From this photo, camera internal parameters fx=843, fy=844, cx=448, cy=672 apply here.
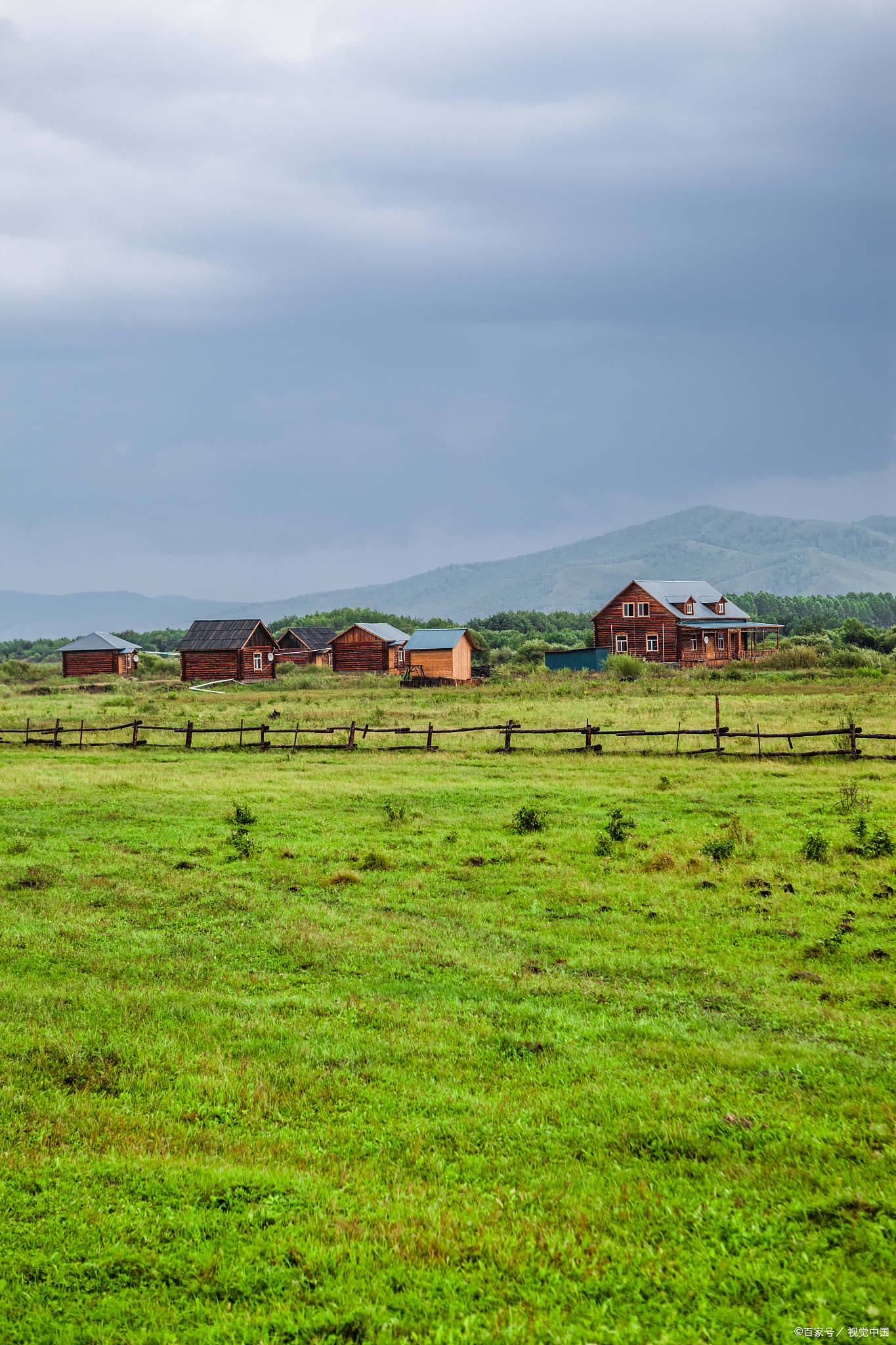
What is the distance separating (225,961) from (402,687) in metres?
53.6

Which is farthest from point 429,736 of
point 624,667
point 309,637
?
point 309,637

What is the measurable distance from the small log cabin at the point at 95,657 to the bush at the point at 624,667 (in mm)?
48590

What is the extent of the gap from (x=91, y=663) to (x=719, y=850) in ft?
272

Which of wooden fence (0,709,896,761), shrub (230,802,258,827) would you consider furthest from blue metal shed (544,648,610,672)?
shrub (230,802,258,827)

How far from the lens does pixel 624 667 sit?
216ft

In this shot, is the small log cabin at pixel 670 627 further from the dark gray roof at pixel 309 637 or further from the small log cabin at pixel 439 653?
the dark gray roof at pixel 309 637

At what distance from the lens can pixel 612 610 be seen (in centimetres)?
7681

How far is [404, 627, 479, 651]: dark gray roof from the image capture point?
231 ft

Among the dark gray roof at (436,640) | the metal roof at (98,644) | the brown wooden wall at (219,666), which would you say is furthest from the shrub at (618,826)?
the metal roof at (98,644)

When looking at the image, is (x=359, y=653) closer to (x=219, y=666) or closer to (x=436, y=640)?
(x=436, y=640)

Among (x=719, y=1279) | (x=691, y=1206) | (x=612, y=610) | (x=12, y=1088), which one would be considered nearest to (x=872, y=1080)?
(x=691, y=1206)

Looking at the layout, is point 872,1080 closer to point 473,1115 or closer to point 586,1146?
point 586,1146

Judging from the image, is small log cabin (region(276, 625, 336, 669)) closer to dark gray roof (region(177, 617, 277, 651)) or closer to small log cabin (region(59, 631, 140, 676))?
dark gray roof (region(177, 617, 277, 651))

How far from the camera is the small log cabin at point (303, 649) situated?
3501 inches
